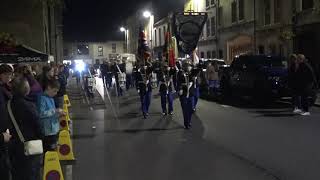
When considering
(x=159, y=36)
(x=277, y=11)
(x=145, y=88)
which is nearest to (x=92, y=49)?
(x=159, y=36)

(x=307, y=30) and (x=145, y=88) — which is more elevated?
(x=307, y=30)

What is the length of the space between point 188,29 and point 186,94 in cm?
1257

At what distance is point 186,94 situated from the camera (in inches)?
580

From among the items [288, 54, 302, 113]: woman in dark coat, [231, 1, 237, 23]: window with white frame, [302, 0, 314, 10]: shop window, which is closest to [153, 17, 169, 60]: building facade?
[231, 1, 237, 23]: window with white frame

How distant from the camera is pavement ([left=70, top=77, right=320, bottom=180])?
8.82 m

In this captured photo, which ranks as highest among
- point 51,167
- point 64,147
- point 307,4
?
point 307,4

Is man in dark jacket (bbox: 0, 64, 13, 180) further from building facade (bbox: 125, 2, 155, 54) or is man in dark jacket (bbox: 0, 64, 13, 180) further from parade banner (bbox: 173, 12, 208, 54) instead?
building facade (bbox: 125, 2, 155, 54)

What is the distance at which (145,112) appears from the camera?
17.3 meters

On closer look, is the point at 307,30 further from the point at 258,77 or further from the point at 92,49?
the point at 92,49

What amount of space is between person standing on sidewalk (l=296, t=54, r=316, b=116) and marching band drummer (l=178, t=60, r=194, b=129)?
3.50 metres

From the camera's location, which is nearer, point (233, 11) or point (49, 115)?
point (49, 115)

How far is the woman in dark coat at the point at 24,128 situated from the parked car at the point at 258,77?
48.6 feet

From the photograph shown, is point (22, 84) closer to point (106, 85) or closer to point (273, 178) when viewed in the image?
point (273, 178)

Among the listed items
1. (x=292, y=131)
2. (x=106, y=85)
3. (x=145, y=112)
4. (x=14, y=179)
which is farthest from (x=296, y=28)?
(x=14, y=179)
